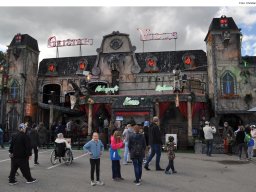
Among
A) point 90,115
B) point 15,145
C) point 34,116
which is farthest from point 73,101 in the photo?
point 15,145

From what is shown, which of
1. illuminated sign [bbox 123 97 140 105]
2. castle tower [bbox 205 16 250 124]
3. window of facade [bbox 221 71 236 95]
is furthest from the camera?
window of facade [bbox 221 71 236 95]

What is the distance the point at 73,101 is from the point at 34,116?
22.2 feet

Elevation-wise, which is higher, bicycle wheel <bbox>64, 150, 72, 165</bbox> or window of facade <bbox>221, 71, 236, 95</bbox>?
→ window of facade <bbox>221, 71, 236, 95</bbox>

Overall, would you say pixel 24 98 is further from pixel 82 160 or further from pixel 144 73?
pixel 82 160

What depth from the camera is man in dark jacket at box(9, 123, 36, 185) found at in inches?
323

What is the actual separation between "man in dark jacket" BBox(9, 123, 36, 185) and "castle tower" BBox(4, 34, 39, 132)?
19422 millimetres

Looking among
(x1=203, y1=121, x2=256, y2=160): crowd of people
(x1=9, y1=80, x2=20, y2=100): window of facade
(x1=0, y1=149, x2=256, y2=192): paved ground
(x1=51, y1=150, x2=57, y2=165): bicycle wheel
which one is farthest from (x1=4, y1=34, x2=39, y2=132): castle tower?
(x1=203, y1=121, x2=256, y2=160): crowd of people

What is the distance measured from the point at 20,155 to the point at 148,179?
12.9ft

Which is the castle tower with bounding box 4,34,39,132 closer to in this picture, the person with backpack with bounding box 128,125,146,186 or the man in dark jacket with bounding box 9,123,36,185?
the man in dark jacket with bounding box 9,123,36,185

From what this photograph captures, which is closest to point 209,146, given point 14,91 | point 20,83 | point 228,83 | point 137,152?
point 137,152

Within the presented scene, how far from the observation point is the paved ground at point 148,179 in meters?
7.66

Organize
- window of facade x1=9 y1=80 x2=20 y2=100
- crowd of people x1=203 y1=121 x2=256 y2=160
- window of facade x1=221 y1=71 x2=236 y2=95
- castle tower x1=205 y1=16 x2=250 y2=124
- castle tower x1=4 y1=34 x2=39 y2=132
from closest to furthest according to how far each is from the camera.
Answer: crowd of people x1=203 y1=121 x2=256 y2=160
castle tower x1=205 y1=16 x2=250 y2=124
window of facade x1=221 y1=71 x2=236 y2=95
castle tower x1=4 y1=34 x2=39 y2=132
window of facade x1=9 y1=80 x2=20 y2=100

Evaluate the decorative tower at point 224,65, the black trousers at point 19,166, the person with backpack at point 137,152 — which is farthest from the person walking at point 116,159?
the decorative tower at point 224,65

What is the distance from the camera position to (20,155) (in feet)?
27.2
